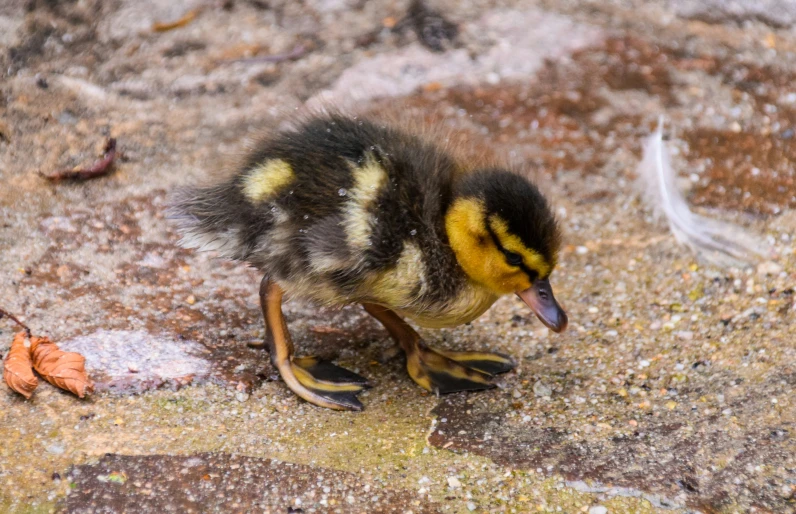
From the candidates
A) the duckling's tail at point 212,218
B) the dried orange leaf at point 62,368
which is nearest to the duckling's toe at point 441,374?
the duckling's tail at point 212,218

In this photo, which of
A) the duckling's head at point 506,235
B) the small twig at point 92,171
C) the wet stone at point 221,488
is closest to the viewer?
the wet stone at point 221,488

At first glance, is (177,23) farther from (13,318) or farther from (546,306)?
(546,306)

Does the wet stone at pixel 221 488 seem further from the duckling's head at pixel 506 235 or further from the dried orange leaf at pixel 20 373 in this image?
the duckling's head at pixel 506 235

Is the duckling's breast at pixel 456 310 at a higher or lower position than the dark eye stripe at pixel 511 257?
lower

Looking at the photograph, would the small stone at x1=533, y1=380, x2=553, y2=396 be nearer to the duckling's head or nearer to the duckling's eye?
the duckling's head

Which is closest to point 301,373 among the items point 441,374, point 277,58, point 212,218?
point 441,374

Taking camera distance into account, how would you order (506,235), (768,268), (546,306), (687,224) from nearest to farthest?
(506,235) → (546,306) → (768,268) → (687,224)

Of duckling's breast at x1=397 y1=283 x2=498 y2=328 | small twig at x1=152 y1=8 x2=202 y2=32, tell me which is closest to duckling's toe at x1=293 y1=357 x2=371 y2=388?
duckling's breast at x1=397 y1=283 x2=498 y2=328
